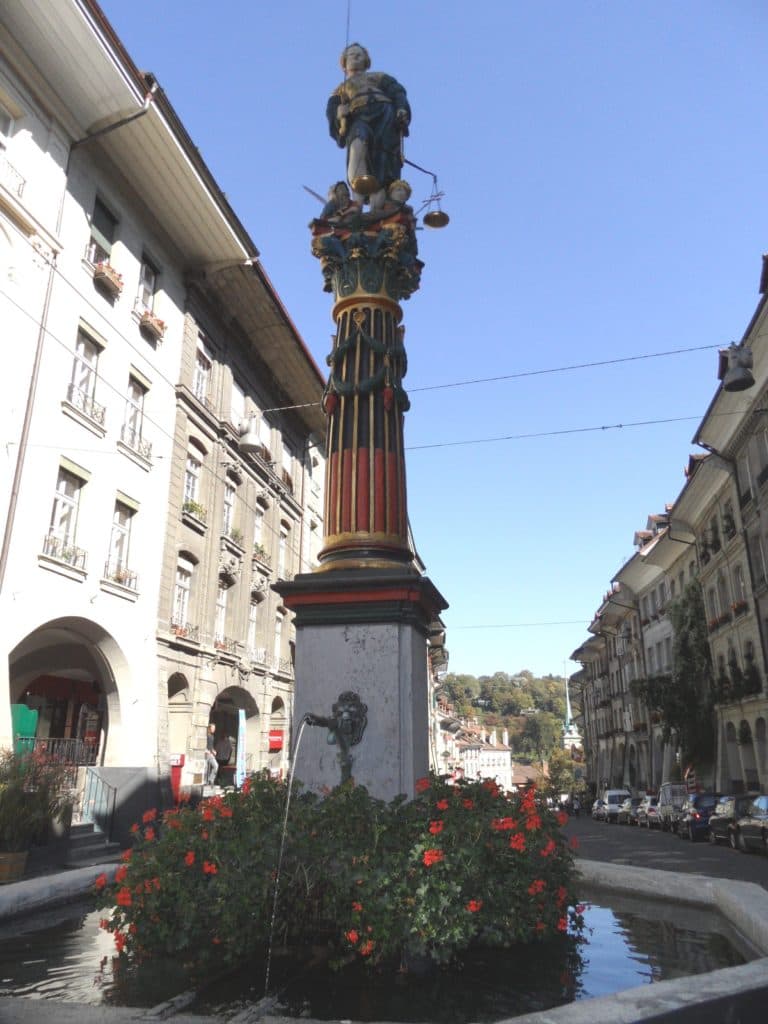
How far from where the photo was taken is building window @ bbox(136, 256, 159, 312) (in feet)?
76.0

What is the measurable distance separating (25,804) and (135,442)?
12.3 m

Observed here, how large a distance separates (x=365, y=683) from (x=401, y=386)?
140 inches

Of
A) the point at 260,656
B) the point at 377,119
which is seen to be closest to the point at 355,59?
the point at 377,119

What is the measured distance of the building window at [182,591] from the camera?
23.7 metres

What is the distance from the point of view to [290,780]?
603 centimetres

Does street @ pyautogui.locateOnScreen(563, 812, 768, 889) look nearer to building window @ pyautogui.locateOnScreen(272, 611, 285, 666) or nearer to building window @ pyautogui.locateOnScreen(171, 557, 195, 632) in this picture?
building window @ pyautogui.locateOnScreen(171, 557, 195, 632)

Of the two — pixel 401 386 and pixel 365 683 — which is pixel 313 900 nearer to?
pixel 365 683

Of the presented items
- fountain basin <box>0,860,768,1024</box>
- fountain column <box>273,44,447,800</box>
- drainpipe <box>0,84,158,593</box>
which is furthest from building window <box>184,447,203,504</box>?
fountain basin <box>0,860,768,1024</box>

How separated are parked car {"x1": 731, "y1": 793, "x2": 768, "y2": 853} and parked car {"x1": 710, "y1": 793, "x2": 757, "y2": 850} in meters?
0.70

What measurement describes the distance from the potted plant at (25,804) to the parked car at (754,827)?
1605 centimetres

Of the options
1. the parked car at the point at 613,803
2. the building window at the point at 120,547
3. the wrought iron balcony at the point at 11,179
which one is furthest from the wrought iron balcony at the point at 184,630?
the parked car at the point at 613,803

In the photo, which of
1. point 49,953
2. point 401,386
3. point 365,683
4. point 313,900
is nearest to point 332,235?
point 401,386

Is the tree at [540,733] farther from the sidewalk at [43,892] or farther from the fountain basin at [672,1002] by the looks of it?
the fountain basin at [672,1002]

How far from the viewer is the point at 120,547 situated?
2098cm
